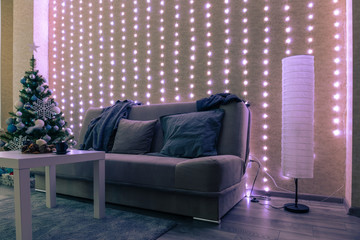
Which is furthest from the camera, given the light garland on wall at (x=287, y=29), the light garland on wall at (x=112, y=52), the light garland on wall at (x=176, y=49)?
the light garland on wall at (x=112, y=52)

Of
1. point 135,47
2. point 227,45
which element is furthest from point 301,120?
point 135,47

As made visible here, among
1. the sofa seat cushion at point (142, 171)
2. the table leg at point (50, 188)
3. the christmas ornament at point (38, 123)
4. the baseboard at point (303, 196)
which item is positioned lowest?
the baseboard at point (303, 196)

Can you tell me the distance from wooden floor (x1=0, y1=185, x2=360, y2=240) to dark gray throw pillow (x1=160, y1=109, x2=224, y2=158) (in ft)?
1.71

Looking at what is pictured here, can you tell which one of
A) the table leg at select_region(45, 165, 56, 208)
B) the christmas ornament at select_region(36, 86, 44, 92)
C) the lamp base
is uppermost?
the christmas ornament at select_region(36, 86, 44, 92)

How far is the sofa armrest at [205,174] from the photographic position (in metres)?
1.59

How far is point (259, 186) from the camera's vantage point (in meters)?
2.50

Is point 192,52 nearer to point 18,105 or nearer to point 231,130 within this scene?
point 231,130

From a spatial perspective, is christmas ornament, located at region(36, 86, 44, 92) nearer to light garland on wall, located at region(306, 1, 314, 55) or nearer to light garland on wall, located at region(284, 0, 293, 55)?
light garland on wall, located at region(284, 0, 293, 55)

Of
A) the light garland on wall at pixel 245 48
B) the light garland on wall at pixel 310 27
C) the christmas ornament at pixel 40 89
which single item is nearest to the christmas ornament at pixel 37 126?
the christmas ornament at pixel 40 89

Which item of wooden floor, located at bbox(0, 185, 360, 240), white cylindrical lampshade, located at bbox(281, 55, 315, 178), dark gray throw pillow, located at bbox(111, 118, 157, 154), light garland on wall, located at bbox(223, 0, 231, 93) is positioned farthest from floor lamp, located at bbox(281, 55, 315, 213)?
dark gray throw pillow, located at bbox(111, 118, 157, 154)

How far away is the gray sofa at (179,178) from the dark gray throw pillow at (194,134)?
0.09 m

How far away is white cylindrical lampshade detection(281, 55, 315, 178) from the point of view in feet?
6.46

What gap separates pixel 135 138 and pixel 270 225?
56.7 inches

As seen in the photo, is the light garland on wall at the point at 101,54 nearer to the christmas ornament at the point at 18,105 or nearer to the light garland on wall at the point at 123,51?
the light garland on wall at the point at 123,51
